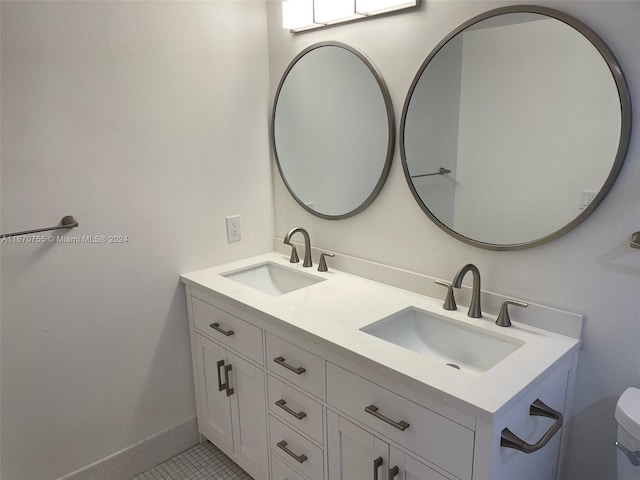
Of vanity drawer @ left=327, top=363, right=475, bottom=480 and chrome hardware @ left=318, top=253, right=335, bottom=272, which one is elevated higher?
chrome hardware @ left=318, top=253, right=335, bottom=272

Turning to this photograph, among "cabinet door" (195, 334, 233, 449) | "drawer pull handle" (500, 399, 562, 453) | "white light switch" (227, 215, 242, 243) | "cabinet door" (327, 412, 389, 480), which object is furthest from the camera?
"white light switch" (227, 215, 242, 243)

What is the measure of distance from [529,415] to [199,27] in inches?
71.3

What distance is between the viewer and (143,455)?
199 centimetres

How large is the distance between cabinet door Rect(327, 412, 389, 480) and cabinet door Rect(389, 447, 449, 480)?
24mm

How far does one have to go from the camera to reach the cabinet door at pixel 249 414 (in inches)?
67.2

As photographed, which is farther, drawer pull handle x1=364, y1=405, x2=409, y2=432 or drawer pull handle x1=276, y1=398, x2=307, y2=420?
drawer pull handle x1=276, y1=398, x2=307, y2=420

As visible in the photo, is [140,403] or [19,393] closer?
[19,393]

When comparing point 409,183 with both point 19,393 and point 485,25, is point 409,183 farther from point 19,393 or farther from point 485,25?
point 19,393

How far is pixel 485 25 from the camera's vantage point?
141 cm

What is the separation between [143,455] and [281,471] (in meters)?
0.70

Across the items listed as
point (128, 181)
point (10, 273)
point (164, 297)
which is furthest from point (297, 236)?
point (10, 273)

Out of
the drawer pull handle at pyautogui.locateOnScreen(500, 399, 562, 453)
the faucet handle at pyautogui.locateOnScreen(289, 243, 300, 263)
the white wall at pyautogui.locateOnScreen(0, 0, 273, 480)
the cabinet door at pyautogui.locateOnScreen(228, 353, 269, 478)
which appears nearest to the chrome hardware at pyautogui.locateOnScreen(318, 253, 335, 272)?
the faucet handle at pyautogui.locateOnScreen(289, 243, 300, 263)

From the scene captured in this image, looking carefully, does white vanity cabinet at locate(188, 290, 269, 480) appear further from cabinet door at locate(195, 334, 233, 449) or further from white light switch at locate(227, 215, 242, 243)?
white light switch at locate(227, 215, 242, 243)

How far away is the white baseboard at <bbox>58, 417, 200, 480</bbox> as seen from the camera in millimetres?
1865
